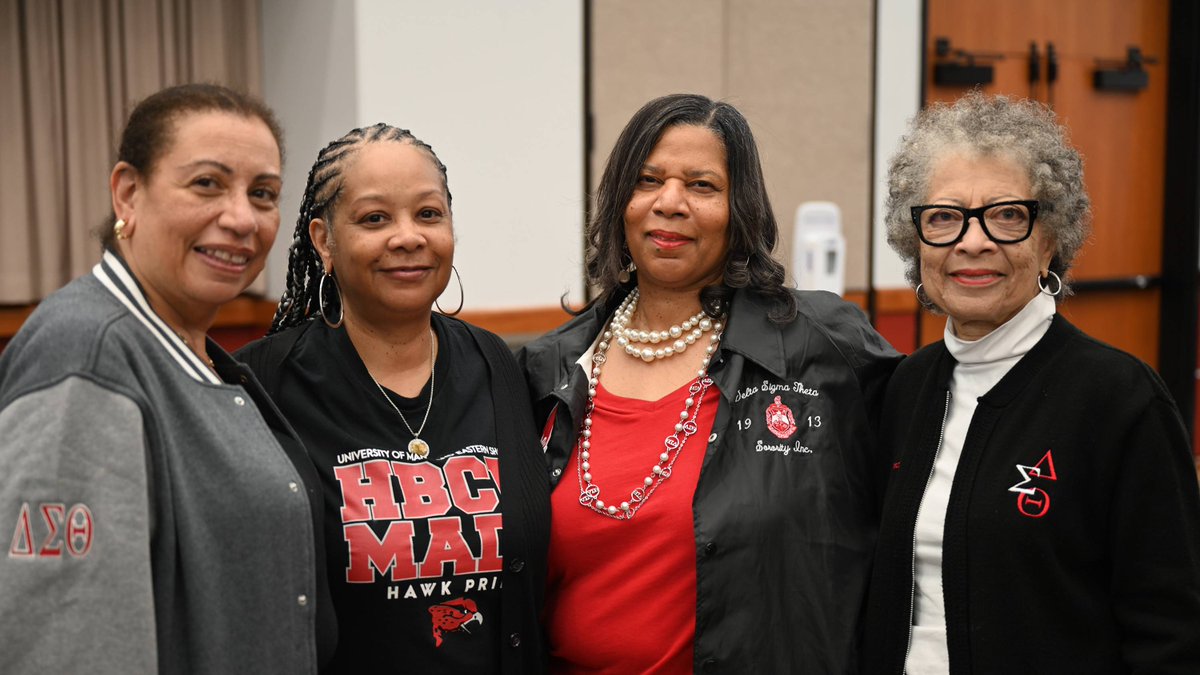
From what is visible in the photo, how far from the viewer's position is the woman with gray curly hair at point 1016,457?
1.63 meters

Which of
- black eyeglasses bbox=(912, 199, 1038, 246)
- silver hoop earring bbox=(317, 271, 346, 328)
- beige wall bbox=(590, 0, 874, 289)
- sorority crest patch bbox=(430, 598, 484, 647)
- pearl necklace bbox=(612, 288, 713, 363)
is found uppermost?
beige wall bbox=(590, 0, 874, 289)

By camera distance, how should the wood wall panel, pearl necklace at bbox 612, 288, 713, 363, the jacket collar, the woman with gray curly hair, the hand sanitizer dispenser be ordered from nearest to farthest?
1. the woman with gray curly hair
2. the jacket collar
3. pearl necklace at bbox 612, 288, 713, 363
4. the hand sanitizer dispenser
5. the wood wall panel

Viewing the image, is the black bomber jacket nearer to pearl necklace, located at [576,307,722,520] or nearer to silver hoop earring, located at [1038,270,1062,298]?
pearl necklace, located at [576,307,722,520]

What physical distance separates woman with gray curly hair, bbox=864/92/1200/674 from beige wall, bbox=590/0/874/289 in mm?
2926

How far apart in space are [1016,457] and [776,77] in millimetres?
3779

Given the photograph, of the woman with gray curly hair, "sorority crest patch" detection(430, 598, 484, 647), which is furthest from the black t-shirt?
the woman with gray curly hair

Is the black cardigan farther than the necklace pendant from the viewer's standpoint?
No

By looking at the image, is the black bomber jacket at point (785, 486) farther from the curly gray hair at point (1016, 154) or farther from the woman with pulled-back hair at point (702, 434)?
the curly gray hair at point (1016, 154)

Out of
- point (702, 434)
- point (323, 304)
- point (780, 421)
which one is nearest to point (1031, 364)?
point (780, 421)

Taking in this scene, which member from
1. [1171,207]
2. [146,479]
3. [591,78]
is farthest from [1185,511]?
[1171,207]


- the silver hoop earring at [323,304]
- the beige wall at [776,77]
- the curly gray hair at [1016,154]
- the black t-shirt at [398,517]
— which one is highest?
the beige wall at [776,77]

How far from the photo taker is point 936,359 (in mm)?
2008

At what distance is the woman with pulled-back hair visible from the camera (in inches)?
78.4

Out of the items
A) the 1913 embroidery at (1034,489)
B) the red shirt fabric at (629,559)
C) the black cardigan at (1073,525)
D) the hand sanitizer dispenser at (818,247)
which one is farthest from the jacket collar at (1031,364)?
the hand sanitizer dispenser at (818,247)
